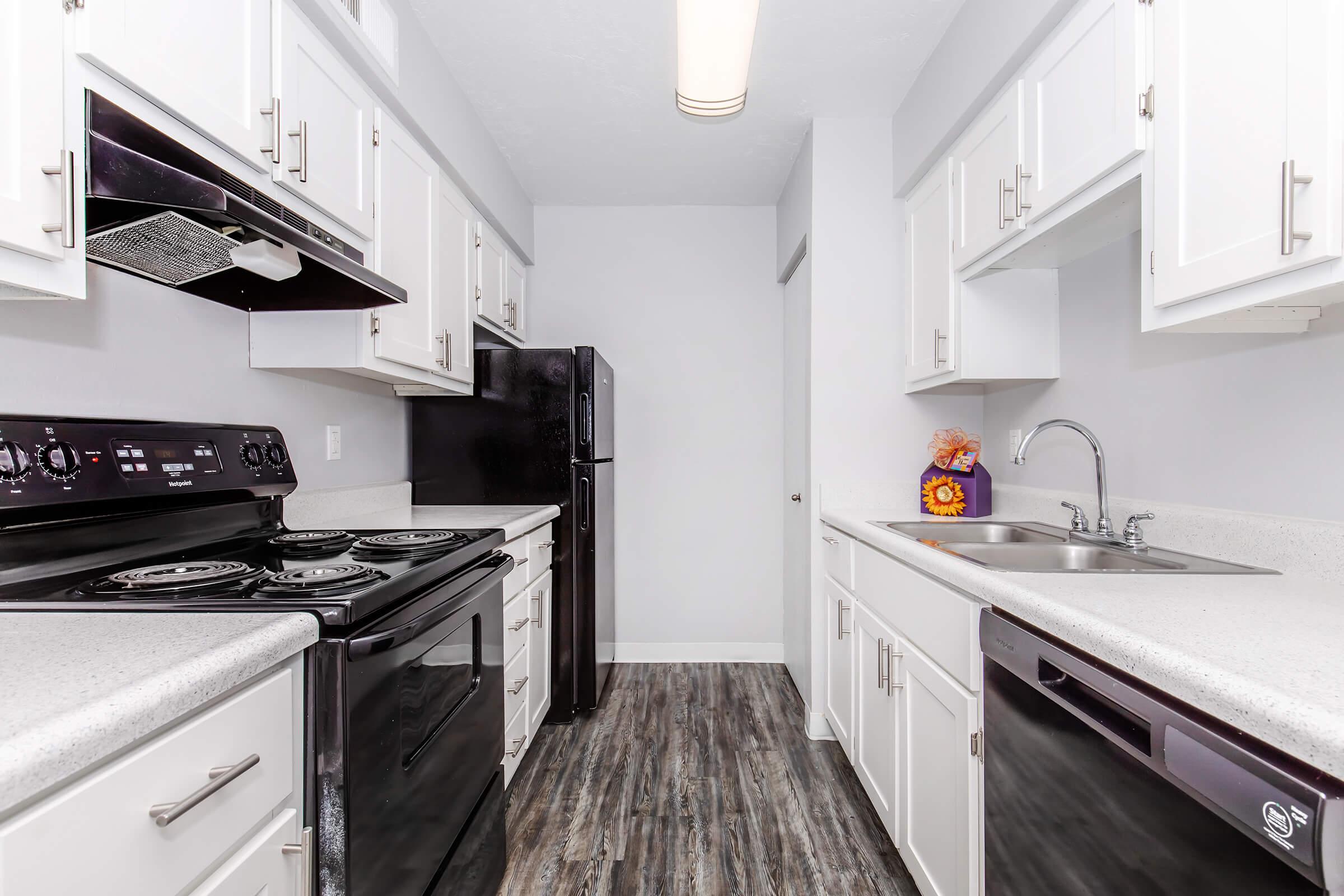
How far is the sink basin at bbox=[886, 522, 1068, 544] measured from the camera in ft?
6.44

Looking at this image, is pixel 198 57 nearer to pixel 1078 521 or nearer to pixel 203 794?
pixel 203 794

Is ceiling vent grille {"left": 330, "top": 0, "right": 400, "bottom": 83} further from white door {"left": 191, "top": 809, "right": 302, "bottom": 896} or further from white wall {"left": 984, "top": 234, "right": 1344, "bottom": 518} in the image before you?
white wall {"left": 984, "top": 234, "right": 1344, "bottom": 518}

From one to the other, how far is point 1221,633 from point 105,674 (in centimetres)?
131

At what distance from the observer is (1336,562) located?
114 centimetres

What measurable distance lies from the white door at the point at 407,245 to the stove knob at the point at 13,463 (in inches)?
30.9

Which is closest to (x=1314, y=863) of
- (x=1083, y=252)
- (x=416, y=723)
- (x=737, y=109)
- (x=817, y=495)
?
(x=416, y=723)

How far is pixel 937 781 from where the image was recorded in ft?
4.72

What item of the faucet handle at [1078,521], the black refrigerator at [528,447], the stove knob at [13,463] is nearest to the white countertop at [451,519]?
the black refrigerator at [528,447]

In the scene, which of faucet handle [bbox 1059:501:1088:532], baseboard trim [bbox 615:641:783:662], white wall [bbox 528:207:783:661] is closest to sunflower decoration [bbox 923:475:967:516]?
faucet handle [bbox 1059:501:1088:532]

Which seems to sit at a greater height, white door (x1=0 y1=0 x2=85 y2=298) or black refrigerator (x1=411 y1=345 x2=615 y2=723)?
white door (x1=0 y1=0 x2=85 y2=298)

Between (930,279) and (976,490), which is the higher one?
(930,279)

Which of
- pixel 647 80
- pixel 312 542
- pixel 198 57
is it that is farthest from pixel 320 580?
pixel 647 80

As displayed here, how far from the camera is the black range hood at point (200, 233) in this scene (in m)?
0.95

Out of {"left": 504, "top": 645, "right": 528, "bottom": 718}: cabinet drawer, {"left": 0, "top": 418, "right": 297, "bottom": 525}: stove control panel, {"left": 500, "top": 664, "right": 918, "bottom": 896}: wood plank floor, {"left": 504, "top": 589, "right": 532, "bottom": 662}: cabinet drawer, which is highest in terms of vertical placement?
{"left": 0, "top": 418, "right": 297, "bottom": 525}: stove control panel
